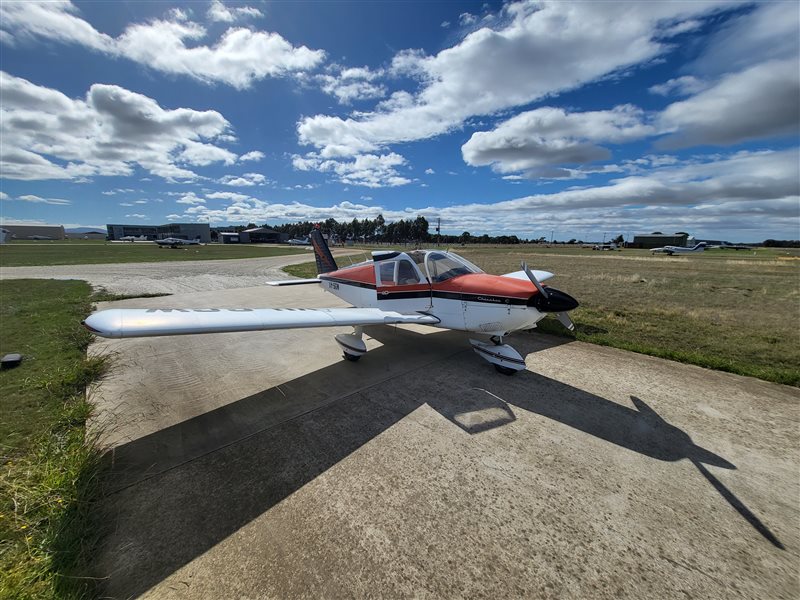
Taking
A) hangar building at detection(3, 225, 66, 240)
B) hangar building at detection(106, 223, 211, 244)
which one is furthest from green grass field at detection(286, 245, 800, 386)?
hangar building at detection(3, 225, 66, 240)

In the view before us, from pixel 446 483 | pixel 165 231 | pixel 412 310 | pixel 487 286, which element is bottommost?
pixel 446 483

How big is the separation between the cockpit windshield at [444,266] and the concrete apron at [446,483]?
2.05 metres

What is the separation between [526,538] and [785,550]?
7.47 ft

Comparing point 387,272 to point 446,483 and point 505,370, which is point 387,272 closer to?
point 505,370

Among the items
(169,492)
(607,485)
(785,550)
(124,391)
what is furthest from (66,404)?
(785,550)

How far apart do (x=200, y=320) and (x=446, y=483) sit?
3774 millimetres

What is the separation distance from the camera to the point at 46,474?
290 centimetres

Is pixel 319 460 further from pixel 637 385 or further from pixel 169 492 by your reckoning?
pixel 637 385

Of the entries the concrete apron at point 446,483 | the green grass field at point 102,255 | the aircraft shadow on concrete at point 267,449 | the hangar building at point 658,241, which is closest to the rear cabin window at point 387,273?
the aircraft shadow on concrete at point 267,449

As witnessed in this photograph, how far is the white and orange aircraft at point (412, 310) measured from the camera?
13.0 feet

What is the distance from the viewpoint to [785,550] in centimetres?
268

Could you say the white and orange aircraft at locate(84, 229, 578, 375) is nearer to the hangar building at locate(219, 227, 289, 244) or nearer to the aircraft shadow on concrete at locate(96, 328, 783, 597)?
the aircraft shadow on concrete at locate(96, 328, 783, 597)

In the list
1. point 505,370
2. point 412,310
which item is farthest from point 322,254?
point 505,370

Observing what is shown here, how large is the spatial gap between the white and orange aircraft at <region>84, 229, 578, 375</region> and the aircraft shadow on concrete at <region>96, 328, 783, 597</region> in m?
0.95
